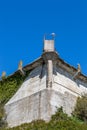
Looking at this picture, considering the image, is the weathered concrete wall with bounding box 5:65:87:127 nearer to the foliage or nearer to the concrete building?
the concrete building

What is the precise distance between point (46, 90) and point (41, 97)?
2.26ft

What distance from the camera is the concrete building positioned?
35.2 metres

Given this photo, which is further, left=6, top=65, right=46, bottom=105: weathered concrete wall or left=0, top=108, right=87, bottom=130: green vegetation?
left=6, top=65, right=46, bottom=105: weathered concrete wall

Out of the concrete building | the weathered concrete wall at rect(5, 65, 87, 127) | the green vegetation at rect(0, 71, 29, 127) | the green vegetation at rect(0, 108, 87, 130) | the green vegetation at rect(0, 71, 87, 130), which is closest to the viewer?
the green vegetation at rect(0, 108, 87, 130)

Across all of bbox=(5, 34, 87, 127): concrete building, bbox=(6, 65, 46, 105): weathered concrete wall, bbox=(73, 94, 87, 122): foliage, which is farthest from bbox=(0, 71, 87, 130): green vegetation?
bbox=(6, 65, 46, 105): weathered concrete wall

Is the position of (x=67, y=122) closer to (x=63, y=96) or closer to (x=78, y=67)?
(x=63, y=96)

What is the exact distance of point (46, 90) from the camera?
3591 cm

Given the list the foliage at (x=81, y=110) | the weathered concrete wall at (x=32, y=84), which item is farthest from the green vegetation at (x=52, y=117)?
the weathered concrete wall at (x=32, y=84)

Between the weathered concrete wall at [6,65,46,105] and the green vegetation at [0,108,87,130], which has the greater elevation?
the weathered concrete wall at [6,65,46,105]

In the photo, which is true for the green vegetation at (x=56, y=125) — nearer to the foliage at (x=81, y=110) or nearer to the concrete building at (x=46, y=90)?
the concrete building at (x=46, y=90)

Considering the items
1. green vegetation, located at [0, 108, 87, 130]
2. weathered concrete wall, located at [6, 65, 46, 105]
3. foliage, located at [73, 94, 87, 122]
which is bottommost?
green vegetation, located at [0, 108, 87, 130]

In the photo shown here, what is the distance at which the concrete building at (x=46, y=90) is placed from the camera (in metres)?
35.2

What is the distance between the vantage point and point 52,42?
3828cm

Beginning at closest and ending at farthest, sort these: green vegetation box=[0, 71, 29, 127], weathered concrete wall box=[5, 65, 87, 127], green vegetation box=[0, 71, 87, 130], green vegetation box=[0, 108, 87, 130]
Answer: green vegetation box=[0, 108, 87, 130] → green vegetation box=[0, 71, 87, 130] → weathered concrete wall box=[5, 65, 87, 127] → green vegetation box=[0, 71, 29, 127]
